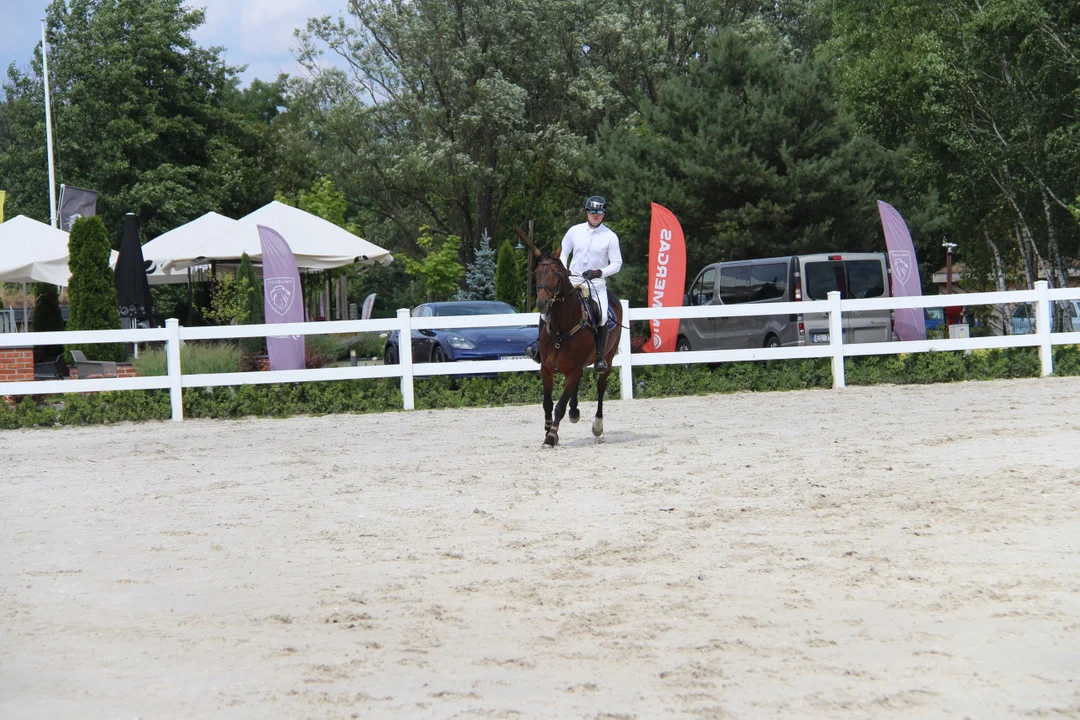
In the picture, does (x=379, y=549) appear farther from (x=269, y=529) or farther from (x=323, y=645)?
(x=323, y=645)

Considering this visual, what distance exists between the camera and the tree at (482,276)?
43.8m

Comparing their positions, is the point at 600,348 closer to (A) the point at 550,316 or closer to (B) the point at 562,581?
Result: (A) the point at 550,316

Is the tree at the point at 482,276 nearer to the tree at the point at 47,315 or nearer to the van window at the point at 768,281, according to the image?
the tree at the point at 47,315

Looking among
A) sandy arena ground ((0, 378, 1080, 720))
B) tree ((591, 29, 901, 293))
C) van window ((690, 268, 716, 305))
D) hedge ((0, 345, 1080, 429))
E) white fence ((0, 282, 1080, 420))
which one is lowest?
sandy arena ground ((0, 378, 1080, 720))

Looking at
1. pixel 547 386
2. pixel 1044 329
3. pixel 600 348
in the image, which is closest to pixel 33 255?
pixel 547 386

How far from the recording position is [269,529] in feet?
26.7

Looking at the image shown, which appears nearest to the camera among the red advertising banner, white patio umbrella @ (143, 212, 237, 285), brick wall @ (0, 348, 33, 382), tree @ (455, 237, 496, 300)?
brick wall @ (0, 348, 33, 382)

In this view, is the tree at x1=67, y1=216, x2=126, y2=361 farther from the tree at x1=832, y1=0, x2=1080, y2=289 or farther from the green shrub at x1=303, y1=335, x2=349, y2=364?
the tree at x1=832, y1=0, x2=1080, y2=289

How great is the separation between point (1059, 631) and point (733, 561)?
6.22ft

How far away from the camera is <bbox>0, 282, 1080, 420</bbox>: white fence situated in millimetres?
17422

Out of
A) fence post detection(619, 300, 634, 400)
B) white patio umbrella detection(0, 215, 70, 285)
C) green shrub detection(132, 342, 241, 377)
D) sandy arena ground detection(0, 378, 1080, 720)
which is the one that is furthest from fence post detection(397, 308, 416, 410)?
white patio umbrella detection(0, 215, 70, 285)

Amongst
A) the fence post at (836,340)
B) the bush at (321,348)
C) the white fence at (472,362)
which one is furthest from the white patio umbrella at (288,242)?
the fence post at (836,340)

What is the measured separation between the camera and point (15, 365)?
1820 cm

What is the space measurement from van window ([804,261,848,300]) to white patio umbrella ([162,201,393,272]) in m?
8.44
